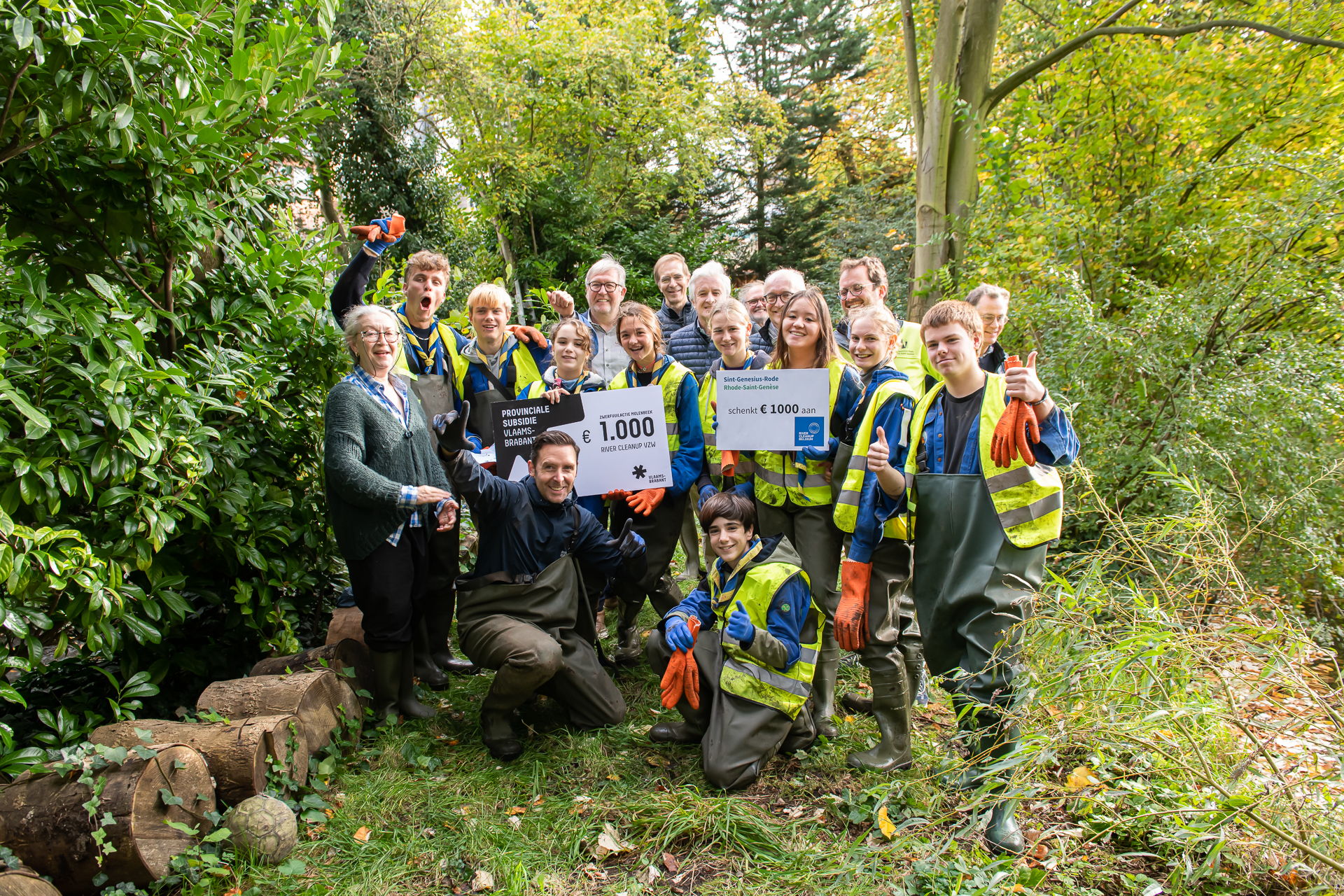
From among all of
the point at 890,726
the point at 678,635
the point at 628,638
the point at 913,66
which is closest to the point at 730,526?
the point at 678,635

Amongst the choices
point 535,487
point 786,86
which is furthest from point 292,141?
point 786,86

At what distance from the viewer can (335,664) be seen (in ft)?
13.0

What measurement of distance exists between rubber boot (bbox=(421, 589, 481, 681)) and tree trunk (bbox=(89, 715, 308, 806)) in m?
1.31

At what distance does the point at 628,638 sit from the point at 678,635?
137cm

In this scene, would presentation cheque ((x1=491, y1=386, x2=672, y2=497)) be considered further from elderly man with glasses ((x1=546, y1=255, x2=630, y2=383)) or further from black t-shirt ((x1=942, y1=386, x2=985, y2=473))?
black t-shirt ((x1=942, y1=386, x2=985, y2=473))

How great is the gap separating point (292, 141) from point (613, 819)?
3.67 meters

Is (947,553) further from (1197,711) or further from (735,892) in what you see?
(735,892)

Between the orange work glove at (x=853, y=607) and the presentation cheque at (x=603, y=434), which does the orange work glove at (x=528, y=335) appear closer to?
the presentation cheque at (x=603, y=434)

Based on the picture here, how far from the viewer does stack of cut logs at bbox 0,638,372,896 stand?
8.66ft

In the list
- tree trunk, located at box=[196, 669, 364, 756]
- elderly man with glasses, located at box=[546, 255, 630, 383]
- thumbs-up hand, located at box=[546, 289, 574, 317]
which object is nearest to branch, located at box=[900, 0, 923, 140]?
elderly man with glasses, located at box=[546, 255, 630, 383]

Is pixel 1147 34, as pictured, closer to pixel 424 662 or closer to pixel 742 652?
pixel 742 652

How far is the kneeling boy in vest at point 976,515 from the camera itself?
2914 millimetres

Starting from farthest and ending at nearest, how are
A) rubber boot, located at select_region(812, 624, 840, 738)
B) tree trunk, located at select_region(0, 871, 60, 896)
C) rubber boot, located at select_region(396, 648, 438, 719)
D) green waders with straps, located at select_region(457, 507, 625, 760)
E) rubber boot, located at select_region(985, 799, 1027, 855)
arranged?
1. rubber boot, located at select_region(396, 648, 438, 719)
2. rubber boot, located at select_region(812, 624, 840, 738)
3. green waders with straps, located at select_region(457, 507, 625, 760)
4. rubber boot, located at select_region(985, 799, 1027, 855)
5. tree trunk, located at select_region(0, 871, 60, 896)

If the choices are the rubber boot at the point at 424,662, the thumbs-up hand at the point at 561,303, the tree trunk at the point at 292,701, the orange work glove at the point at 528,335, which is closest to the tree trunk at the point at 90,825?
the tree trunk at the point at 292,701
